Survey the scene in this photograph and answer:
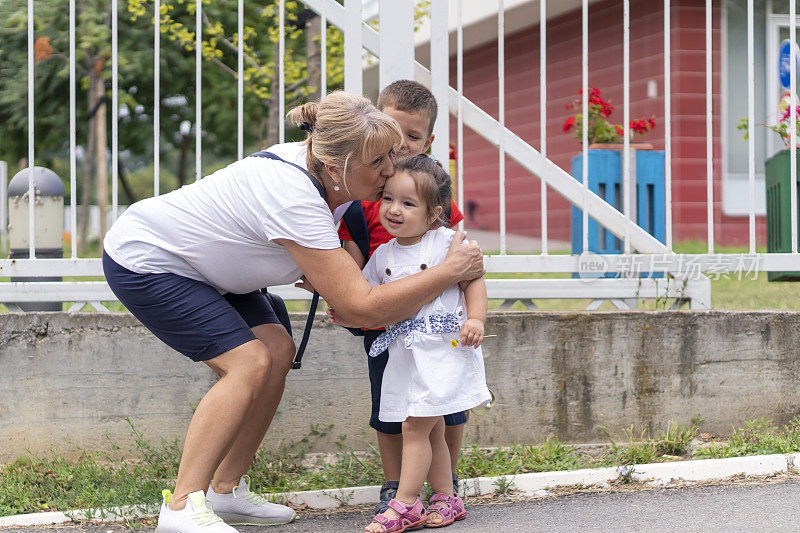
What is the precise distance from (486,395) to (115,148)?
6.05 ft

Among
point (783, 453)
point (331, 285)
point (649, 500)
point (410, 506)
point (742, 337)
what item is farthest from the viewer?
point (742, 337)

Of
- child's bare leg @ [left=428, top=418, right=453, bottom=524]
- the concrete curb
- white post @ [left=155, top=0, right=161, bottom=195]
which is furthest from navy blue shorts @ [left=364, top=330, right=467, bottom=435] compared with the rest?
white post @ [left=155, top=0, right=161, bottom=195]

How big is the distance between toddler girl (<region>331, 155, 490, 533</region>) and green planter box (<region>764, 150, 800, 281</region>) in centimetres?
202

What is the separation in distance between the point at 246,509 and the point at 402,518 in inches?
22.5

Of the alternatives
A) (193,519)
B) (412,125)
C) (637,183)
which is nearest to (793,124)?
(637,183)

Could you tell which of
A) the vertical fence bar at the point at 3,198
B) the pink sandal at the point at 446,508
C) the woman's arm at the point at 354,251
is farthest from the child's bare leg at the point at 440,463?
the vertical fence bar at the point at 3,198

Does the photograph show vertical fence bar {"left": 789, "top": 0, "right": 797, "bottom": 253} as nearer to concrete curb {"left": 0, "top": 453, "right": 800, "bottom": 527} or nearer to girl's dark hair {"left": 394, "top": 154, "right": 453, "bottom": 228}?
concrete curb {"left": 0, "top": 453, "right": 800, "bottom": 527}

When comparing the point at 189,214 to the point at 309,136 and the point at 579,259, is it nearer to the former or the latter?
the point at 309,136

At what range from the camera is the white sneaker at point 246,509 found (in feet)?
10.4

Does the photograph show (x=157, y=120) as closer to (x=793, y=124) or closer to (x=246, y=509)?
(x=246, y=509)

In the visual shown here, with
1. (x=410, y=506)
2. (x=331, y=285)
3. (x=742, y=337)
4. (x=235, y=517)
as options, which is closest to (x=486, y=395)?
(x=410, y=506)

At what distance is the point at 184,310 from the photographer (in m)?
2.89

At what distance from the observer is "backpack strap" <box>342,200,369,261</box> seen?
10.4ft

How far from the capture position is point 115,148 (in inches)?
148
